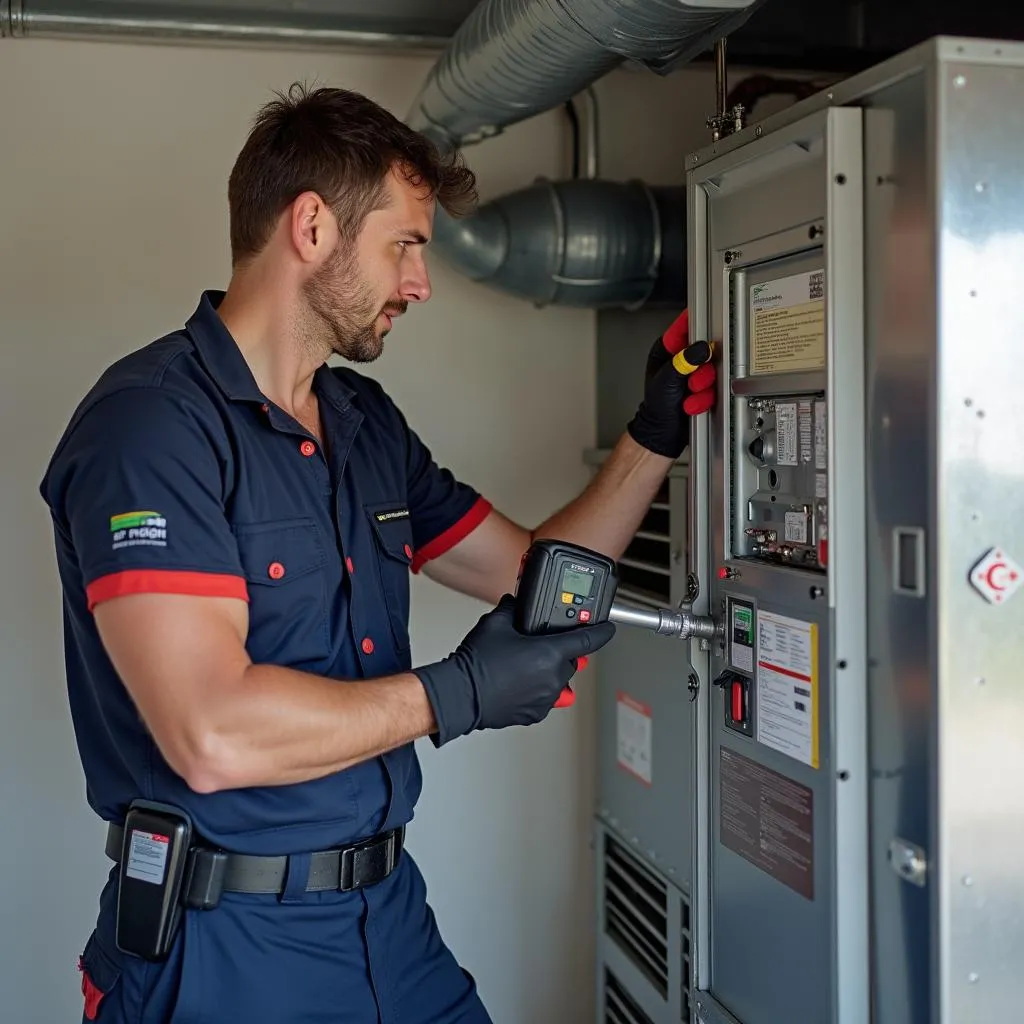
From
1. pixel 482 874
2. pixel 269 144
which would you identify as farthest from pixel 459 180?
pixel 482 874

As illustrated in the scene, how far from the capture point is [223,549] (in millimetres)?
1367

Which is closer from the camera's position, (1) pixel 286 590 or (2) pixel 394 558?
(1) pixel 286 590

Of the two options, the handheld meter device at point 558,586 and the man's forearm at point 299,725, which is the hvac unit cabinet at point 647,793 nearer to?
the handheld meter device at point 558,586

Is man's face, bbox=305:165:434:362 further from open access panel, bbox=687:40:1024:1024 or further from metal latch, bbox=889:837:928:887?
metal latch, bbox=889:837:928:887

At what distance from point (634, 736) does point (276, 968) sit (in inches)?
39.5

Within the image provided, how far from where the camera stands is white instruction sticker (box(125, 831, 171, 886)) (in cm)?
142

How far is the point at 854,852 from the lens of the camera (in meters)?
1.28

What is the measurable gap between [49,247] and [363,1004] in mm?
1649

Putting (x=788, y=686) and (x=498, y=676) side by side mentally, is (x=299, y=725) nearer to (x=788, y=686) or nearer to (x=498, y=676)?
(x=498, y=676)

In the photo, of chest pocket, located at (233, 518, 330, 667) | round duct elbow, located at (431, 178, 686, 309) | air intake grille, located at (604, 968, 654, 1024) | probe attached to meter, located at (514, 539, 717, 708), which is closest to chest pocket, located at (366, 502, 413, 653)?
chest pocket, located at (233, 518, 330, 667)

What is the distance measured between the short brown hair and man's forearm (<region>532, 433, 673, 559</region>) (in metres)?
0.52

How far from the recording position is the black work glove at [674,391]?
1554mm

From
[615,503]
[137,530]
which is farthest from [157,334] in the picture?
[137,530]

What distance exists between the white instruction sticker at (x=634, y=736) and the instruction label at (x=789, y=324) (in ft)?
3.30
